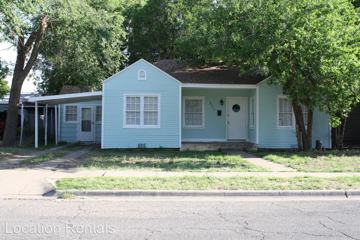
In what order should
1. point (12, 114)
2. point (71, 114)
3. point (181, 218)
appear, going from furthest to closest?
1. point (71, 114)
2. point (12, 114)
3. point (181, 218)

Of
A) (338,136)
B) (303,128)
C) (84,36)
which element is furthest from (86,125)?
(338,136)

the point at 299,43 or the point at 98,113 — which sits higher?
the point at 299,43

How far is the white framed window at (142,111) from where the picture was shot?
21.1m

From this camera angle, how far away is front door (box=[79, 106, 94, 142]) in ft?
90.2

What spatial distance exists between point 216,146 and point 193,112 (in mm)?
2440

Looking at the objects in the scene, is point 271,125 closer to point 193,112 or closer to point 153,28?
point 193,112

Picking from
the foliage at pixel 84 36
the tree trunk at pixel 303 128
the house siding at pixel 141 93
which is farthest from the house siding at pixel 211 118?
the foliage at pixel 84 36

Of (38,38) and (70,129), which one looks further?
(70,129)

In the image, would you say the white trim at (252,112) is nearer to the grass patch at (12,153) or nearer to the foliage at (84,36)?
the foliage at (84,36)

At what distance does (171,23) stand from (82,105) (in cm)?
1022

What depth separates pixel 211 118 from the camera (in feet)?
75.4

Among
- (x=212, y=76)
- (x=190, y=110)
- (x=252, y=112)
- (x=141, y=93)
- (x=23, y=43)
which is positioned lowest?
(x=252, y=112)

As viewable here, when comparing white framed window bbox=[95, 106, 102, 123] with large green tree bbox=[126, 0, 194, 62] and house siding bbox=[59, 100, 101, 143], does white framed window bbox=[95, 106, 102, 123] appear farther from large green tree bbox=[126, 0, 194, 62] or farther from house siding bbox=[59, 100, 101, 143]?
large green tree bbox=[126, 0, 194, 62]

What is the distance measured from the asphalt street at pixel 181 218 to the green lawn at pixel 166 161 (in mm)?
4274
